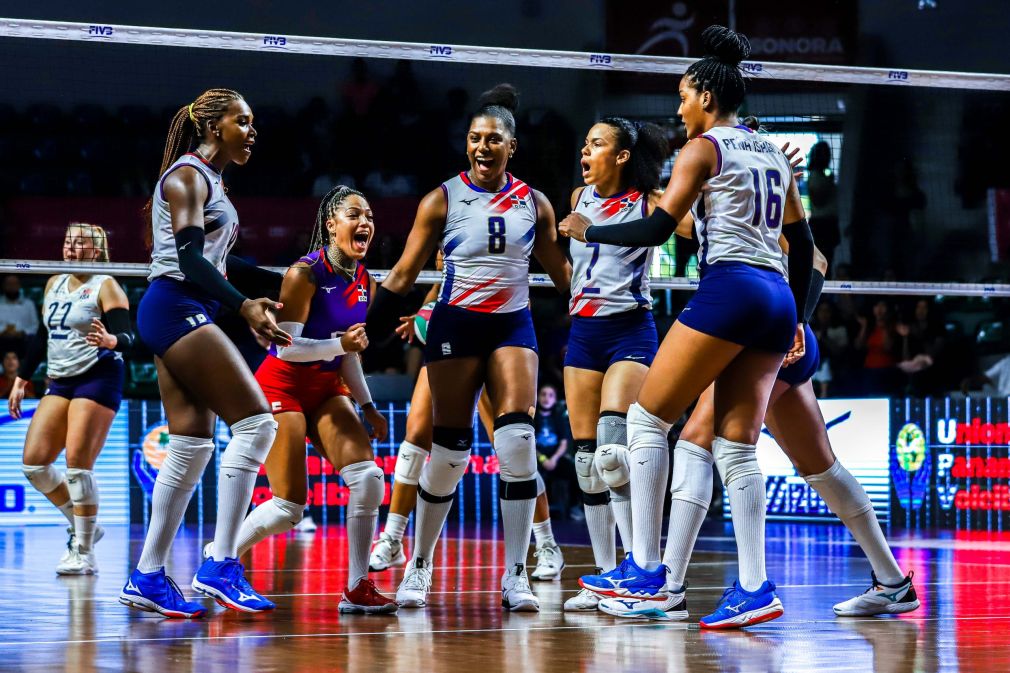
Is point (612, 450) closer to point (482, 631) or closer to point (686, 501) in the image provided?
point (686, 501)

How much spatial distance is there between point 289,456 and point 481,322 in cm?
110

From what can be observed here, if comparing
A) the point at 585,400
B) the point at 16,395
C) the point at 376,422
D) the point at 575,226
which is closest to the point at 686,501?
the point at 575,226

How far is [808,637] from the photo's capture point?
4.85 metres

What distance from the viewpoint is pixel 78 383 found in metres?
8.50

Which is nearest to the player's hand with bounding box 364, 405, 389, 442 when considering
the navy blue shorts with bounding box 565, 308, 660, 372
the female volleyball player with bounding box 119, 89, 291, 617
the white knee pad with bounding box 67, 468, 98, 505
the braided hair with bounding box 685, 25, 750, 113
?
the female volleyball player with bounding box 119, 89, 291, 617

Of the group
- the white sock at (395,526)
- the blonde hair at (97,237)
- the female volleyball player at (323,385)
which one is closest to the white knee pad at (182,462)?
the female volleyball player at (323,385)

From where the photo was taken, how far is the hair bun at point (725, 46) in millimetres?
5230

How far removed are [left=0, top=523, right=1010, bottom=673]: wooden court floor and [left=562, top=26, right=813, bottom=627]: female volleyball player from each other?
0.30 m

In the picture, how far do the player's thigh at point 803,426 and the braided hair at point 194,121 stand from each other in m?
2.63

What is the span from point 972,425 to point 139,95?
740cm

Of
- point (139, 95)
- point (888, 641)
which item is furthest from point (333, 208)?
point (139, 95)

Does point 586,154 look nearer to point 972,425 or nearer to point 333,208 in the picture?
point 333,208

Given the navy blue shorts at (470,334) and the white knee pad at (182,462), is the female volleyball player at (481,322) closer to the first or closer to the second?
the navy blue shorts at (470,334)

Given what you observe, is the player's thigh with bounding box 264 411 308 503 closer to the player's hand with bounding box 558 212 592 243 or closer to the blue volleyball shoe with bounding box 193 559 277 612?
the blue volleyball shoe with bounding box 193 559 277 612
